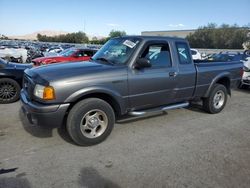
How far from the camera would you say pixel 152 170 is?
3.58 m

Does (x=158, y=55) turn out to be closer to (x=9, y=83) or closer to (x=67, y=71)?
(x=67, y=71)

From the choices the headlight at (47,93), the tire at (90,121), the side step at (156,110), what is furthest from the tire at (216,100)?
the headlight at (47,93)

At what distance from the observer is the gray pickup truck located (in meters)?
3.93

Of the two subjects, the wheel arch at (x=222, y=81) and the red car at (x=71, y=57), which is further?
the red car at (x=71, y=57)

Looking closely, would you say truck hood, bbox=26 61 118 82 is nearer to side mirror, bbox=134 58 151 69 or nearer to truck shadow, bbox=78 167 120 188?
side mirror, bbox=134 58 151 69

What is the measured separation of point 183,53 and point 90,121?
104 inches

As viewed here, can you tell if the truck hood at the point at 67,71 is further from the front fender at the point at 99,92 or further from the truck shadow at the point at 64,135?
the truck shadow at the point at 64,135

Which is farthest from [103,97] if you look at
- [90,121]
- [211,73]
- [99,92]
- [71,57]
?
[71,57]

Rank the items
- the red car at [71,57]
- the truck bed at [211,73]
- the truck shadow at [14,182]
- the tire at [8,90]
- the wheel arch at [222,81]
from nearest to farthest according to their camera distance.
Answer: the truck shadow at [14,182] → the truck bed at [211,73] → the wheel arch at [222,81] → the tire at [8,90] → the red car at [71,57]

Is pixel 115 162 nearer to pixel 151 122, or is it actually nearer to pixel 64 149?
pixel 64 149

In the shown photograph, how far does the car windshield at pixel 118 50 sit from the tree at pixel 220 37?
64.8m

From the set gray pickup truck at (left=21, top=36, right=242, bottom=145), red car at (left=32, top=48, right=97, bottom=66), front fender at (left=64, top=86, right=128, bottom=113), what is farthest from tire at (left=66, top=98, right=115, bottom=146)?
A: red car at (left=32, top=48, right=97, bottom=66)

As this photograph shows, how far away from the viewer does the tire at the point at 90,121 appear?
4.06 metres

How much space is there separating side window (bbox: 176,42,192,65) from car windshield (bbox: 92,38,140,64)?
1.06 m
